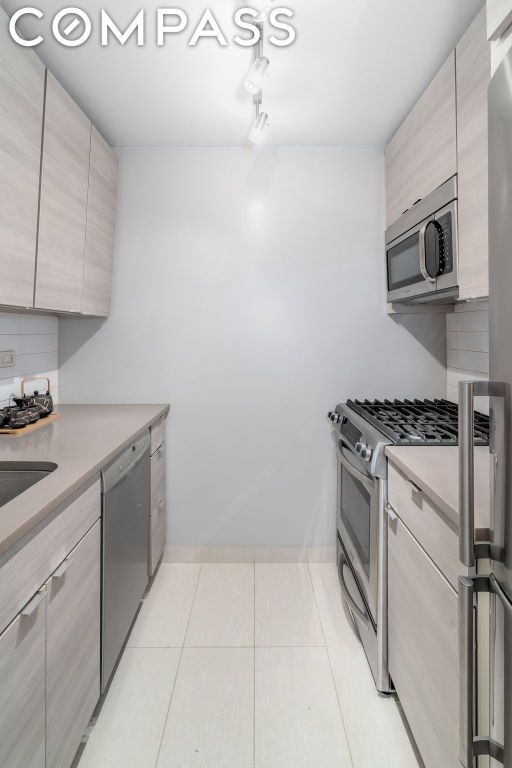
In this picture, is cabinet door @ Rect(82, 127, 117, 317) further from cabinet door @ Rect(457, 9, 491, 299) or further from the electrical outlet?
cabinet door @ Rect(457, 9, 491, 299)

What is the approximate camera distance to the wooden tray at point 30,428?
5.64 feet

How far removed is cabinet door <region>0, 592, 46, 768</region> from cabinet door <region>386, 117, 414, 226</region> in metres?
2.17

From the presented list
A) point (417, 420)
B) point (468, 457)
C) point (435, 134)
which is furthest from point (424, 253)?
point (468, 457)

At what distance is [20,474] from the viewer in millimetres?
1331

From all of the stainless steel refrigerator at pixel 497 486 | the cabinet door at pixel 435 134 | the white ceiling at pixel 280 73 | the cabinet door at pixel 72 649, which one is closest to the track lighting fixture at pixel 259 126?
the white ceiling at pixel 280 73

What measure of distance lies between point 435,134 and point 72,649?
222 cm

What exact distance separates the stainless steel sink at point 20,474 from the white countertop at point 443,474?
1.13 meters

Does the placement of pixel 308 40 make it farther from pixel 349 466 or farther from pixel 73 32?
pixel 349 466

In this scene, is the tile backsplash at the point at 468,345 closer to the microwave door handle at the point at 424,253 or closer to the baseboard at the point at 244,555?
the microwave door handle at the point at 424,253

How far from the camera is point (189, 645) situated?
1801 millimetres

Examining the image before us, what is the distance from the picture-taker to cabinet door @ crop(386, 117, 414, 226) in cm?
205

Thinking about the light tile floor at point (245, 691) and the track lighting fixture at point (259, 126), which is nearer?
the light tile floor at point (245, 691)

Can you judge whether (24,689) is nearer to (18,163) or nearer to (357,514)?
(357,514)

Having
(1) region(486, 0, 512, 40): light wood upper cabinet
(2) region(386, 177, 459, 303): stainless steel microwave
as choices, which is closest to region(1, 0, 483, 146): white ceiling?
(2) region(386, 177, 459, 303): stainless steel microwave
